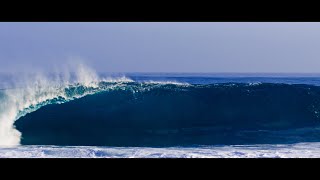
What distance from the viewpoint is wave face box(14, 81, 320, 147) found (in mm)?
5953

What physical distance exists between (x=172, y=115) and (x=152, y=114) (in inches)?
12.4

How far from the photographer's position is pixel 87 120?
20.8ft

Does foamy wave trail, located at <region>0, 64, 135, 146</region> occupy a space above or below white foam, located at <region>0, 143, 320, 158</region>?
above

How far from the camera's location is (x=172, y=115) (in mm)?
6480

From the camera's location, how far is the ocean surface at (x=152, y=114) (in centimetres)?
591

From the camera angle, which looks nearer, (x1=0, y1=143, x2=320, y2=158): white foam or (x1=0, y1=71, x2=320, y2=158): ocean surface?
(x1=0, y1=143, x2=320, y2=158): white foam

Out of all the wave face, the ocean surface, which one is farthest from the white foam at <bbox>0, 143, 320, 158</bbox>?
the wave face

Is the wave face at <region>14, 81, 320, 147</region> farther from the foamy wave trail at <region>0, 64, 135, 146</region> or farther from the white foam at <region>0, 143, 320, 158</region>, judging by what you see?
the white foam at <region>0, 143, 320, 158</region>

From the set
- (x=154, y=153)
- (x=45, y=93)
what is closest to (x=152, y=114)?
(x=45, y=93)

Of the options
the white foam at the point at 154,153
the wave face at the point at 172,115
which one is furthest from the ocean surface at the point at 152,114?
the white foam at the point at 154,153
